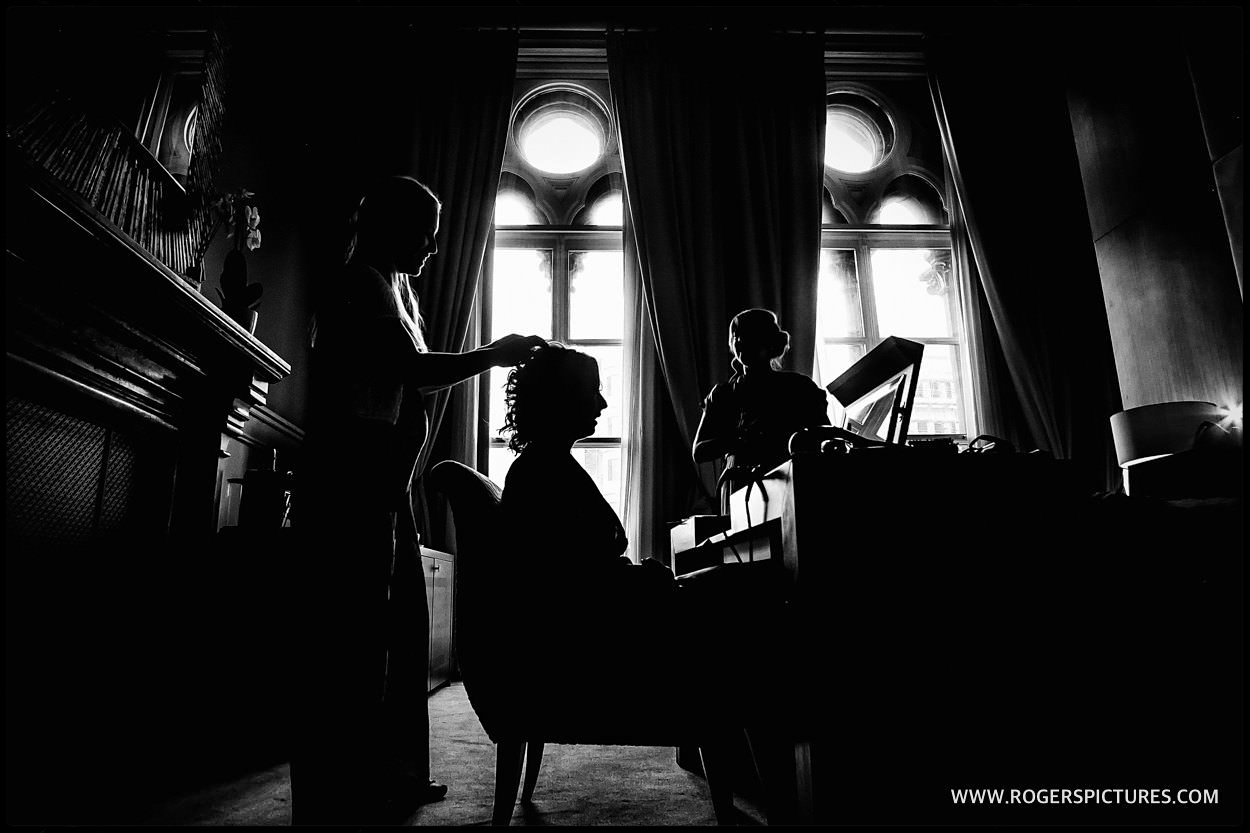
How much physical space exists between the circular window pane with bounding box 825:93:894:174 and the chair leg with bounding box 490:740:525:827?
4921mm

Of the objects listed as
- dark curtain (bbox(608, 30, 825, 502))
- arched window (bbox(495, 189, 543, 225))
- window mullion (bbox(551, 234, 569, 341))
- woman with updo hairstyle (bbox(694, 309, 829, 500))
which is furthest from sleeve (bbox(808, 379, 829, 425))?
arched window (bbox(495, 189, 543, 225))

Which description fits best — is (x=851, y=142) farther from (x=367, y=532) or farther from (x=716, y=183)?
(x=367, y=532)

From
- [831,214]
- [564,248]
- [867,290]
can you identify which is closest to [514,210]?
[564,248]

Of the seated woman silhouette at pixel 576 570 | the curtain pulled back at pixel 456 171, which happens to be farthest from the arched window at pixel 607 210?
the seated woman silhouette at pixel 576 570

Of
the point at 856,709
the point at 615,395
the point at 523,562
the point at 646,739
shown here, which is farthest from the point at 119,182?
the point at 615,395

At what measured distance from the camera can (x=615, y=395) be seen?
4.59 meters

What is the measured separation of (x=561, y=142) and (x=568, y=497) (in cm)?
450

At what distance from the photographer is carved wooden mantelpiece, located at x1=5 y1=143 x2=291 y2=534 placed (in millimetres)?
1412

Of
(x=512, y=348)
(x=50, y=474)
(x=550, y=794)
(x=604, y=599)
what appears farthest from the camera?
(x=550, y=794)

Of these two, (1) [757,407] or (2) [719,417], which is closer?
(1) [757,407]

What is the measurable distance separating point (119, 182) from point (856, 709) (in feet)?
8.07

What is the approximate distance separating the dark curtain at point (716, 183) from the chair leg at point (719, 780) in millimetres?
2777

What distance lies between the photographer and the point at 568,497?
1.31 meters

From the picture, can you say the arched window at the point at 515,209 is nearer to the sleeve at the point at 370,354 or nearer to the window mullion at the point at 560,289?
the window mullion at the point at 560,289
